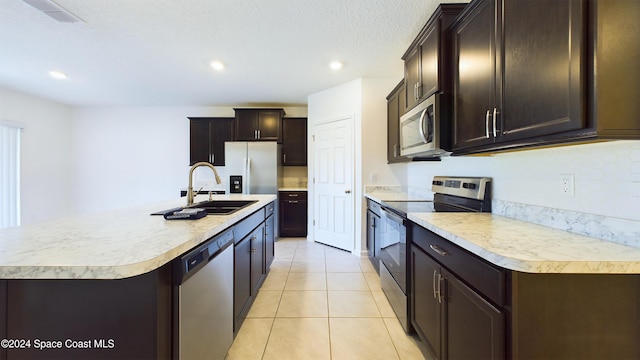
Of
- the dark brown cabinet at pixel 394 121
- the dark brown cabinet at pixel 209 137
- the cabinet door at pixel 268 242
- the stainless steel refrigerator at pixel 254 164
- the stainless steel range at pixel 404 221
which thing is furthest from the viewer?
the dark brown cabinet at pixel 209 137

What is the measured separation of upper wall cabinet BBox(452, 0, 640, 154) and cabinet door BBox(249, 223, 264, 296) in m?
1.79

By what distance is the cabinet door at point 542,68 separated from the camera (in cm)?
93

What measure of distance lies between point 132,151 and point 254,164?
Answer: 2.75 m

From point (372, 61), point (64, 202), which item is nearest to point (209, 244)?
point (372, 61)

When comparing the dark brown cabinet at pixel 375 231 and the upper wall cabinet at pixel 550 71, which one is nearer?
the upper wall cabinet at pixel 550 71

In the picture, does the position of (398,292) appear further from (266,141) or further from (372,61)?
(266,141)

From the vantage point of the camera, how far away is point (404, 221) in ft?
5.93

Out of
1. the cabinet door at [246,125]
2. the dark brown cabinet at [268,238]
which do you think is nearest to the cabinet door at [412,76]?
the dark brown cabinet at [268,238]

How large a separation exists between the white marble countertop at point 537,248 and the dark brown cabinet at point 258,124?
3821 mm

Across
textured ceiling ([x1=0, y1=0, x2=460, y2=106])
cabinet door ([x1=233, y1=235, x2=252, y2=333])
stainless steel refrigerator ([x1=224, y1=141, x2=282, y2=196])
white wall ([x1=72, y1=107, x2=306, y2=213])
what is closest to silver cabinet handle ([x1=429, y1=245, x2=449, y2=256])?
cabinet door ([x1=233, y1=235, x2=252, y2=333])

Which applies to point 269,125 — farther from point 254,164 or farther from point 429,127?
point 429,127

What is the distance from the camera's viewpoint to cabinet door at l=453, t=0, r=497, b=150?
1.39 meters

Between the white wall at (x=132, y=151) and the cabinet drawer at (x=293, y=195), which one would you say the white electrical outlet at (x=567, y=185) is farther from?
the white wall at (x=132, y=151)

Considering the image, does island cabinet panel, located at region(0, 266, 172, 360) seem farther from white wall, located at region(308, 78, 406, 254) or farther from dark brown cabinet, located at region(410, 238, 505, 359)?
white wall, located at region(308, 78, 406, 254)
